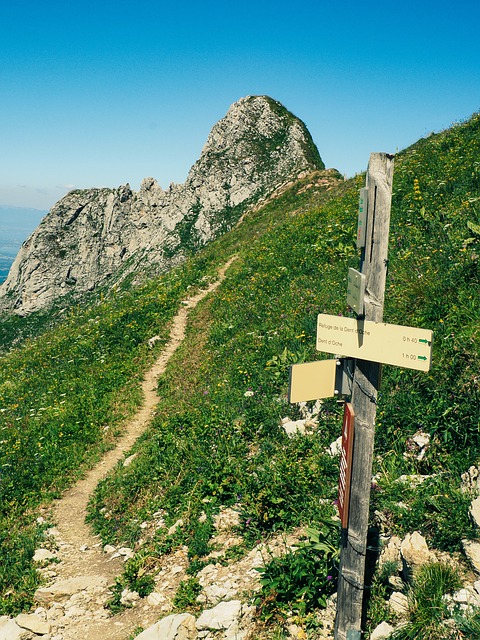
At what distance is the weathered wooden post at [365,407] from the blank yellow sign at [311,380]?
242mm

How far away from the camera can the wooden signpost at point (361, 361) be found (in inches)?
157

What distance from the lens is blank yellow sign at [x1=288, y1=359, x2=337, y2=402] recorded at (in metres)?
4.29

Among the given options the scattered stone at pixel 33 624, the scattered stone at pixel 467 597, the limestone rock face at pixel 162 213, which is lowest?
the scattered stone at pixel 33 624

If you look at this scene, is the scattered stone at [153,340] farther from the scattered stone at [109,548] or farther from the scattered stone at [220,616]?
the scattered stone at [220,616]

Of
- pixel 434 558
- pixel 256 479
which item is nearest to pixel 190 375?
pixel 256 479

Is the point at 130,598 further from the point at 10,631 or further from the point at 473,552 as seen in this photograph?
the point at 473,552

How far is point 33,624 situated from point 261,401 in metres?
5.21

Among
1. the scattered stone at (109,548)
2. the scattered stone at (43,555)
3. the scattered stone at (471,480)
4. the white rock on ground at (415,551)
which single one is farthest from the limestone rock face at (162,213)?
the white rock on ground at (415,551)

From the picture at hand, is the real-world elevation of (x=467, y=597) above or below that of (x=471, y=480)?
below

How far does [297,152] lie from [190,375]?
1471 inches

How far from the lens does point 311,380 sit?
4.35m

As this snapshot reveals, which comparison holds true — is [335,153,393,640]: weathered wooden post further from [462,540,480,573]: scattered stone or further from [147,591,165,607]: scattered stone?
[147,591,165,607]: scattered stone

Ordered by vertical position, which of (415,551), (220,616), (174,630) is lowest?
(174,630)

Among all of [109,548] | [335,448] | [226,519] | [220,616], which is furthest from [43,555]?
[335,448]
